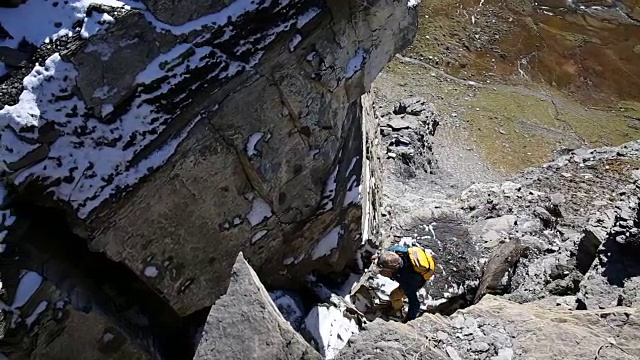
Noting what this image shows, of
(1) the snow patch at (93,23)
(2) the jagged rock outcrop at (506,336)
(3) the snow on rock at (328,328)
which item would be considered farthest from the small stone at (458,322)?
(1) the snow patch at (93,23)

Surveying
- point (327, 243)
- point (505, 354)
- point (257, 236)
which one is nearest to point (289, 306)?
point (327, 243)

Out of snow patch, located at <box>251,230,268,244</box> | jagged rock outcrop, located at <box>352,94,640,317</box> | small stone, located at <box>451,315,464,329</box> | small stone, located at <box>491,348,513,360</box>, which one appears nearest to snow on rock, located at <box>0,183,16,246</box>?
snow patch, located at <box>251,230,268,244</box>

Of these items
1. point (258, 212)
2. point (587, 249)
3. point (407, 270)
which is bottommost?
point (587, 249)

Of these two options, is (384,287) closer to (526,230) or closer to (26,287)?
(526,230)

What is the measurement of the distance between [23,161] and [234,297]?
242 centimetres

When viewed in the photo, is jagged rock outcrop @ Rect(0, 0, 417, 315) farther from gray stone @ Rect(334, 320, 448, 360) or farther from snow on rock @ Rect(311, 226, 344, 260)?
gray stone @ Rect(334, 320, 448, 360)

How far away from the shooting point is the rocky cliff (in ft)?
19.9

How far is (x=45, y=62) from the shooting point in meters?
6.02

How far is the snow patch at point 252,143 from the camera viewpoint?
7.51 m

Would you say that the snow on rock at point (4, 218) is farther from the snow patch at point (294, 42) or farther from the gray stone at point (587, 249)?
the gray stone at point (587, 249)

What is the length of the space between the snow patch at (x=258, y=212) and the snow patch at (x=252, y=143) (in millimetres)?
679

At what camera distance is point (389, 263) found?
8.90 m

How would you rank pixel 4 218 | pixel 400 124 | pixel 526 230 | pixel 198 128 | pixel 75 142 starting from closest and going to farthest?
1. pixel 4 218
2. pixel 75 142
3. pixel 198 128
4. pixel 526 230
5. pixel 400 124

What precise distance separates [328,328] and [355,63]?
3597mm
